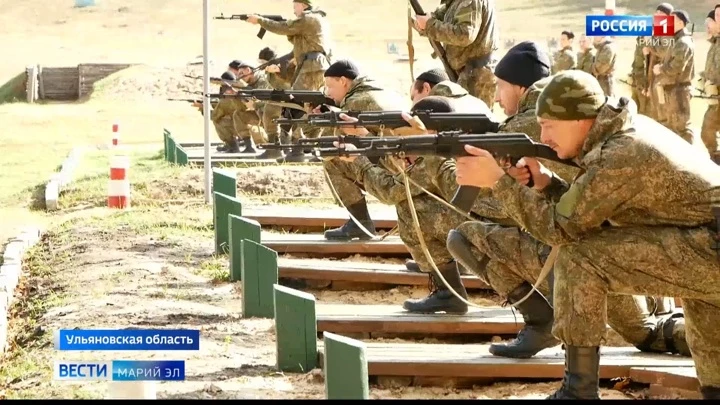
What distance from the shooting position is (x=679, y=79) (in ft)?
59.8

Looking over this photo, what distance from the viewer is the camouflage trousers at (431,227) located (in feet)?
27.1

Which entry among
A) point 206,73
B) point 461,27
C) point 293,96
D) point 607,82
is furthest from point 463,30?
point 607,82

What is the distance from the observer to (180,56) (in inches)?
1633

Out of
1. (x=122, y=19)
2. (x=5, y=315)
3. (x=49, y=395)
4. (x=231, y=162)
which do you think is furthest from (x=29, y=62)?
(x=49, y=395)

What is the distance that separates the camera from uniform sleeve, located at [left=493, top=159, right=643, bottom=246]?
19.9ft

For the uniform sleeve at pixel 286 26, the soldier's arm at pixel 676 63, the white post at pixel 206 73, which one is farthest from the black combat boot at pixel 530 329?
the soldier's arm at pixel 676 63

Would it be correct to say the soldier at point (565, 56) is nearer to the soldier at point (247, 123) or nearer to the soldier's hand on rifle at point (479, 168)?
the soldier at point (247, 123)

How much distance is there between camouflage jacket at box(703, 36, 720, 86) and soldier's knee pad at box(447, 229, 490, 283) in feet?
32.4

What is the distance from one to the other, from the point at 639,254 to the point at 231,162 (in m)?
11.8

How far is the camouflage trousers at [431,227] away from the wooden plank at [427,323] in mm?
332

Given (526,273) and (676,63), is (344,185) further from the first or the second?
(676,63)

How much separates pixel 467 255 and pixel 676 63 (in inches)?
443

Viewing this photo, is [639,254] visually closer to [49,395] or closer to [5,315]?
[49,395]
